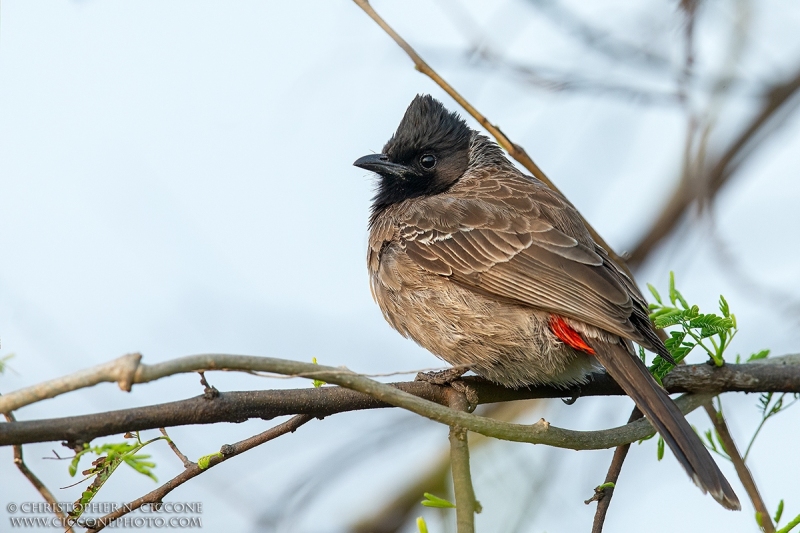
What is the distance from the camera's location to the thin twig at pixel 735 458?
11.2 ft

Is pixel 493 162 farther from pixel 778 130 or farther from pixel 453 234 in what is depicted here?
pixel 778 130

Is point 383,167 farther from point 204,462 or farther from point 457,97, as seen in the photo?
point 204,462

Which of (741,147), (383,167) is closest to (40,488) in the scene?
(383,167)

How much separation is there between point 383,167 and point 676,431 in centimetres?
240

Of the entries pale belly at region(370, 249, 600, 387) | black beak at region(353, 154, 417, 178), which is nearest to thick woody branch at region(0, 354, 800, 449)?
pale belly at region(370, 249, 600, 387)

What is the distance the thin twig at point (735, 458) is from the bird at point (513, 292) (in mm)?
319

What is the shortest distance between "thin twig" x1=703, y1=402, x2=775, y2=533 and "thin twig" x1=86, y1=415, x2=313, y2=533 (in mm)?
1763

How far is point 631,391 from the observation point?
11.1 ft

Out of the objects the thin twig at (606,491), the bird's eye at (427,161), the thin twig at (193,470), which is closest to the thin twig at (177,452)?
the thin twig at (193,470)

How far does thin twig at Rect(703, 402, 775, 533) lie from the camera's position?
3400 mm

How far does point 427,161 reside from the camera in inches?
204

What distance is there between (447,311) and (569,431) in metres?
1.29

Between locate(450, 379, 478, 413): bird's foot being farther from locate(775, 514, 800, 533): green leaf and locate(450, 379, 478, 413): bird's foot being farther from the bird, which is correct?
locate(775, 514, 800, 533): green leaf

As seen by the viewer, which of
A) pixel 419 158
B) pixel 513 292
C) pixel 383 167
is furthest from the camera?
pixel 419 158
